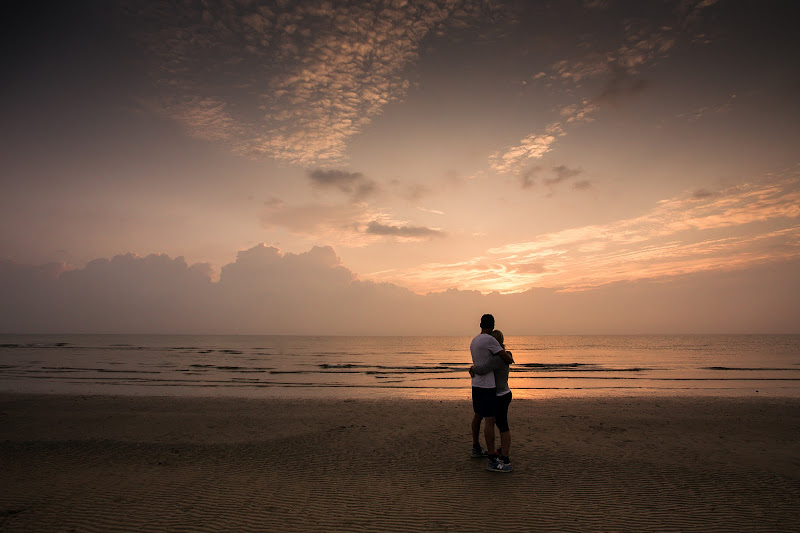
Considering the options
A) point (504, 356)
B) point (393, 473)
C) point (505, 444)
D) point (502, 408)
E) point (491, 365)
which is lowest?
point (393, 473)

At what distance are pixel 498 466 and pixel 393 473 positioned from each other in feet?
6.43

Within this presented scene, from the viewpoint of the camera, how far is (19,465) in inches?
331

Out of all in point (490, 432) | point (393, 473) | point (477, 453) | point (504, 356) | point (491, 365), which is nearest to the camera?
point (504, 356)

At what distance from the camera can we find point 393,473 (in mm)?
7895

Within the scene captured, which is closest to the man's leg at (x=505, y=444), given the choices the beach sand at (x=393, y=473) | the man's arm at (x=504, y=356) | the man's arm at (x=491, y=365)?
the beach sand at (x=393, y=473)

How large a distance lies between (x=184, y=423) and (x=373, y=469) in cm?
774

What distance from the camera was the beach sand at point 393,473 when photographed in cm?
581

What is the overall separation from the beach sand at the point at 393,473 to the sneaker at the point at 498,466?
23 cm

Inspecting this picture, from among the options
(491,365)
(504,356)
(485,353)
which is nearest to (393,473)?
(491,365)

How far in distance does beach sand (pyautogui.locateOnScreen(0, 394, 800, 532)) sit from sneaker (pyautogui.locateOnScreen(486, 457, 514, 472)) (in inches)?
9.0

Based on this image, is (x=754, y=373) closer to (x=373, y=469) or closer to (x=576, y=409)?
(x=576, y=409)

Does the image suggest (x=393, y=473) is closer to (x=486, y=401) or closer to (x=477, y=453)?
(x=477, y=453)

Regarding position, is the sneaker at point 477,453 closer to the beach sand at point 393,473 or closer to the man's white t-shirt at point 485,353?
the beach sand at point 393,473

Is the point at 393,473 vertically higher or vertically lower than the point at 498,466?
lower
